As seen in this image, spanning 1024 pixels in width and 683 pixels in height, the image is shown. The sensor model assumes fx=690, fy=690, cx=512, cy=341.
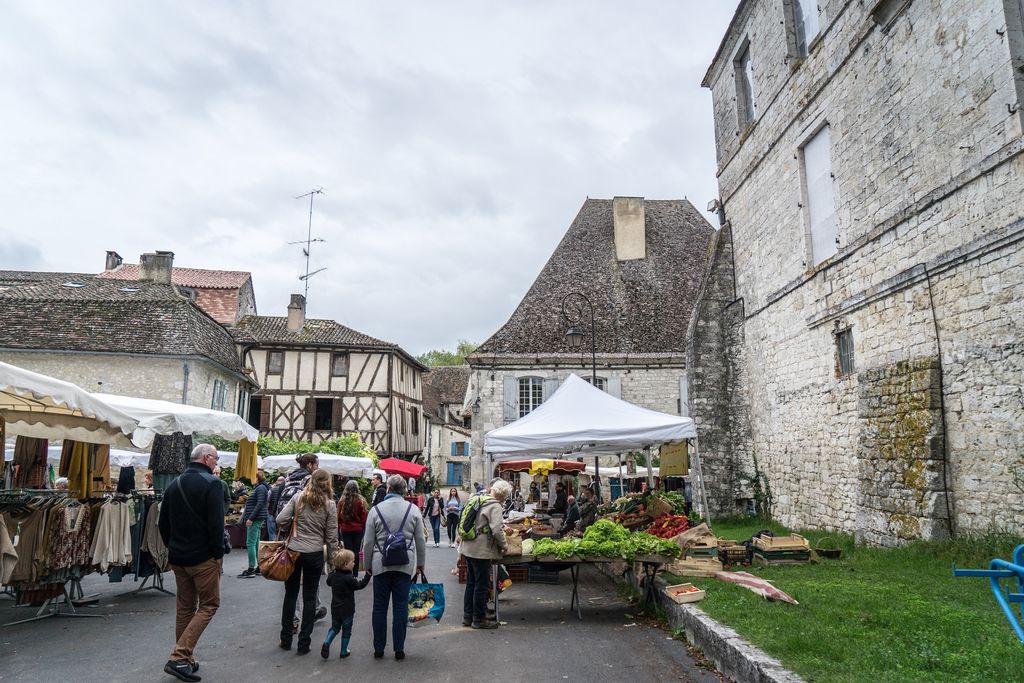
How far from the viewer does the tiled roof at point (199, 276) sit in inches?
1258

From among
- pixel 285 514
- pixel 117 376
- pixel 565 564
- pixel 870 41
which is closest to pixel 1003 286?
pixel 870 41

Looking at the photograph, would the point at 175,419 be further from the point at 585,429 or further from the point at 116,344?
the point at 116,344

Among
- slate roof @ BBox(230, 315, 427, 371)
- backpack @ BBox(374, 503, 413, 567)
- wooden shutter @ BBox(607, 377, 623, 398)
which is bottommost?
backpack @ BBox(374, 503, 413, 567)

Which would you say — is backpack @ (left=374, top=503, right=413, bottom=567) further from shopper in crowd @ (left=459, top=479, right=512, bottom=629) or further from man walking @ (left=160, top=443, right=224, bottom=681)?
shopper in crowd @ (left=459, top=479, right=512, bottom=629)

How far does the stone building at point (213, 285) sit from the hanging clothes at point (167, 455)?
21.3 m

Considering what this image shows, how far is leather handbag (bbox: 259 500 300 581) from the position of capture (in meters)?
5.50

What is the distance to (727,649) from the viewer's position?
4.88 m

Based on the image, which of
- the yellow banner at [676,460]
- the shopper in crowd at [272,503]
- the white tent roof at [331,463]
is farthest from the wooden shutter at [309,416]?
the shopper in crowd at [272,503]

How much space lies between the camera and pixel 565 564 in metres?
7.46

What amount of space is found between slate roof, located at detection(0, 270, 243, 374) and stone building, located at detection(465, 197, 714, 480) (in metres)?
8.21

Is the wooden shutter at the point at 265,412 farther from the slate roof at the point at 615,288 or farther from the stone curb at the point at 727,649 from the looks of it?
the stone curb at the point at 727,649

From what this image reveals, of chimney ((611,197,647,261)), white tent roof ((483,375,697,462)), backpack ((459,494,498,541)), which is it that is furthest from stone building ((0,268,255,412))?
backpack ((459,494,498,541))

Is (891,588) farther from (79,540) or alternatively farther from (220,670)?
(79,540)

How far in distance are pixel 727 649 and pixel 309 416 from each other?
80.8 ft
